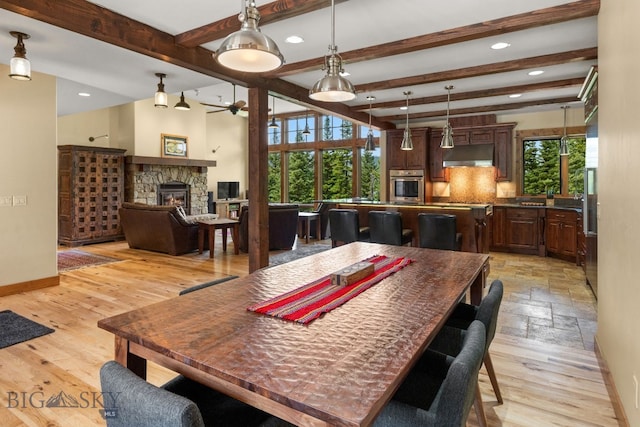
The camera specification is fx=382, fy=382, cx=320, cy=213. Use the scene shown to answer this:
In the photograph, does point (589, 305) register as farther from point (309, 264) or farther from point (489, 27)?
point (309, 264)

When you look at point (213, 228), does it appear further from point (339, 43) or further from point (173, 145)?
point (173, 145)

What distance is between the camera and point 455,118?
8133mm

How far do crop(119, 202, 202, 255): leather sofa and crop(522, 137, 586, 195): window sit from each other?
21.2 feet

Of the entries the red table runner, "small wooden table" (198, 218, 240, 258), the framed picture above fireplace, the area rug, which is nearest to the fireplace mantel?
the framed picture above fireplace

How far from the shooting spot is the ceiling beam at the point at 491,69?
4201 millimetres

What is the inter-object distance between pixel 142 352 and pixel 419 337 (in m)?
0.97

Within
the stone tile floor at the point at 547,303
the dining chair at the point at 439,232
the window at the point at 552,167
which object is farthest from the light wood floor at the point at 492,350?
the window at the point at 552,167

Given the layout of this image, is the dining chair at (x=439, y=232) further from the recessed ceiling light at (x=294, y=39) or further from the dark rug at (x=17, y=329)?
the dark rug at (x=17, y=329)

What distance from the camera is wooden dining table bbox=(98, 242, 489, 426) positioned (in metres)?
0.98

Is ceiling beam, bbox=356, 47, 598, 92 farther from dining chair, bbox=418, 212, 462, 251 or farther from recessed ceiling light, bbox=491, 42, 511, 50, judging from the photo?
dining chair, bbox=418, 212, 462, 251

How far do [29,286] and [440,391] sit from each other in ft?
17.0

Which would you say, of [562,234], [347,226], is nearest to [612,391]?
[347,226]

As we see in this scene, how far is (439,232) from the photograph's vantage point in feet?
15.6

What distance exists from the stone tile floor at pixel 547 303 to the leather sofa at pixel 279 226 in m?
3.55
